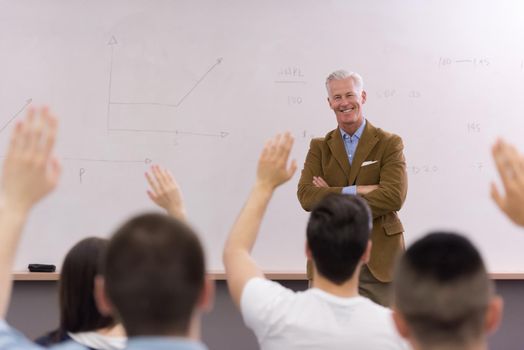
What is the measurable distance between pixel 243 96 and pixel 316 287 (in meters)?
2.29

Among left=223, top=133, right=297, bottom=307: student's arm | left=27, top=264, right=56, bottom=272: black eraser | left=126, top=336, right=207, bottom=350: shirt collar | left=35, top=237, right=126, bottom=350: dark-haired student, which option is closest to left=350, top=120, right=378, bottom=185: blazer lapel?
left=223, top=133, right=297, bottom=307: student's arm

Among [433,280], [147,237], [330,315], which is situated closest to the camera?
[147,237]

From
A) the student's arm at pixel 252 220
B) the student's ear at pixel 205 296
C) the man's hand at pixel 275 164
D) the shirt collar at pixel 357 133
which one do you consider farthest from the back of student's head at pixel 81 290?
the shirt collar at pixel 357 133

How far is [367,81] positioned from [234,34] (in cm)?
82

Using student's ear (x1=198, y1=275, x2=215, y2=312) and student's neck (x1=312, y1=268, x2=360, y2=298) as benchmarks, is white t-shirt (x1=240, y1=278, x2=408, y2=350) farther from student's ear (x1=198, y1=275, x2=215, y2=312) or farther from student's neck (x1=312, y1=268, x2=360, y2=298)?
student's ear (x1=198, y1=275, x2=215, y2=312)

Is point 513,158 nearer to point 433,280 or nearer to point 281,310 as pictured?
point 433,280

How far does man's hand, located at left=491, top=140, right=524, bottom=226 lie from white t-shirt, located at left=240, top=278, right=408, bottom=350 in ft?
1.27

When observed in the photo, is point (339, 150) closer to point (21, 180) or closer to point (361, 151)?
A: point (361, 151)

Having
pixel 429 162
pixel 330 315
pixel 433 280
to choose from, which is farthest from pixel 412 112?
pixel 433 280

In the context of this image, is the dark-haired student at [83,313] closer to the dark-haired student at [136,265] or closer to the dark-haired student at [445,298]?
the dark-haired student at [136,265]

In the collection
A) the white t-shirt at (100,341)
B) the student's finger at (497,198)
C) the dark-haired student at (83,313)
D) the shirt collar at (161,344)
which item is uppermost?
the student's finger at (497,198)

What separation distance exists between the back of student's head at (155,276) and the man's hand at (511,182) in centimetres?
69

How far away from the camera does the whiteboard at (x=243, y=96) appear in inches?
151

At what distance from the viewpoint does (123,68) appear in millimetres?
3869
